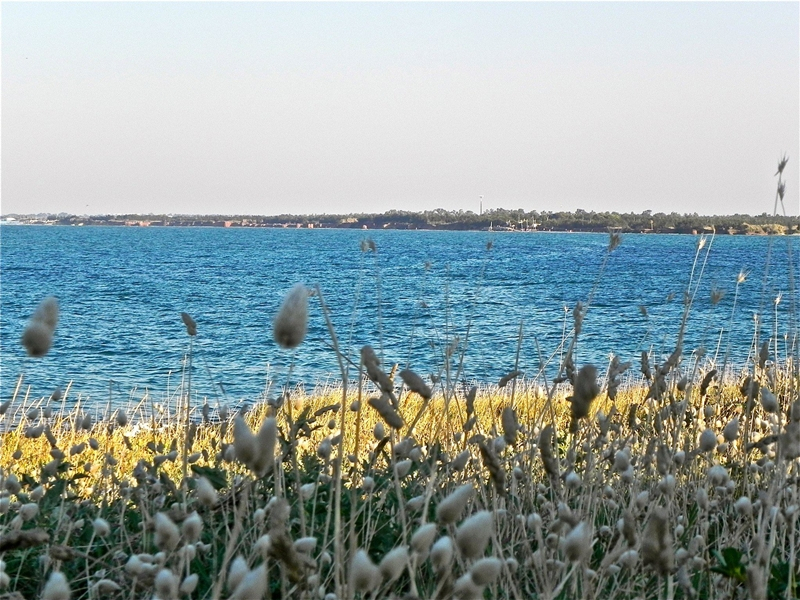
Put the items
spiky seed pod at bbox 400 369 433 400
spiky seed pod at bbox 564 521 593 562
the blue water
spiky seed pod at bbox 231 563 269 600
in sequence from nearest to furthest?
spiky seed pod at bbox 231 563 269 600
spiky seed pod at bbox 564 521 593 562
spiky seed pod at bbox 400 369 433 400
the blue water

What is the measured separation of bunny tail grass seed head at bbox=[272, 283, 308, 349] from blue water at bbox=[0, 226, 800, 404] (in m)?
0.47

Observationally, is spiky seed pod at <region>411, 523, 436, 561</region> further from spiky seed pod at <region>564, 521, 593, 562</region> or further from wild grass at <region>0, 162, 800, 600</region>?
spiky seed pod at <region>564, 521, 593, 562</region>

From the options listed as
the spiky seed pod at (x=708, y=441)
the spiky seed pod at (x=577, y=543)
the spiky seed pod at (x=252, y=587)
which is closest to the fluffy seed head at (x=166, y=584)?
the spiky seed pod at (x=252, y=587)

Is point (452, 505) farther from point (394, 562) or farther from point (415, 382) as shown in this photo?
point (415, 382)

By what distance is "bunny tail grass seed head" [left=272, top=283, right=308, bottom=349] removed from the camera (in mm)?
1022

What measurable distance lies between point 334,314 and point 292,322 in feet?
75.6

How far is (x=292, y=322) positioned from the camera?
3.35 feet

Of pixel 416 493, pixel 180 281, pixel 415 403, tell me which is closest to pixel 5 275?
pixel 180 281

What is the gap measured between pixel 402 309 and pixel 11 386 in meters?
14.4

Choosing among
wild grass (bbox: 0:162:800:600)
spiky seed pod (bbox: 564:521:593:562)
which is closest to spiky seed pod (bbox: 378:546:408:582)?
wild grass (bbox: 0:162:800:600)

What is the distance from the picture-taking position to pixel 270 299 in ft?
123

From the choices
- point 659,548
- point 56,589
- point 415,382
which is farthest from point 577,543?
point 56,589

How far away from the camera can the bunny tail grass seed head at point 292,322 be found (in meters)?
1.02

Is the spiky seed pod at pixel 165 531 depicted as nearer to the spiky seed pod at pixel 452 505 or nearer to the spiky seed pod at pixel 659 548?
the spiky seed pod at pixel 452 505
